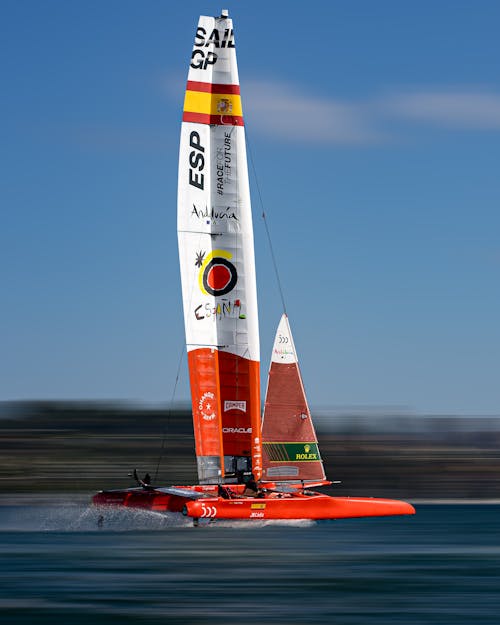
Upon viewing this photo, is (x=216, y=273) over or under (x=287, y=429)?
over

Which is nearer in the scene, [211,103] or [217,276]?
[217,276]

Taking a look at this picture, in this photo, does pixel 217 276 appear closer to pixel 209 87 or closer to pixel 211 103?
pixel 211 103

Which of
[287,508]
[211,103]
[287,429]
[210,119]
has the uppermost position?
[211,103]

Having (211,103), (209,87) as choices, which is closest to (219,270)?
(211,103)

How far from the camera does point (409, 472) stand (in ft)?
459

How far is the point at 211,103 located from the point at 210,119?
424 millimetres

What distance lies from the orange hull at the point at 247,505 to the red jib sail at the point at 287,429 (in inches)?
112

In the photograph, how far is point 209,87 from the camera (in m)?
37.9

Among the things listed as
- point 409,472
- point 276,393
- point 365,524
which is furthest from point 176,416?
point 276,393

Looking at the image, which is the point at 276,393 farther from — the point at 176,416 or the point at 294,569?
the point at 176,416

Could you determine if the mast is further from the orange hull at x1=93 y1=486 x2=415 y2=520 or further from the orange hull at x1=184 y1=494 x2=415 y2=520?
the orange hull at x1=184 y1=494 x2=415 y2=520

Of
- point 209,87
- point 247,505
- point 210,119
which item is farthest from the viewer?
point 209,87

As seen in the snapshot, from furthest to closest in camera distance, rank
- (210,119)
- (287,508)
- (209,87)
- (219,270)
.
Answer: (209,87) → (210,119) → (219,270) → (287,508)

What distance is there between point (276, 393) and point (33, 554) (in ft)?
29.6
